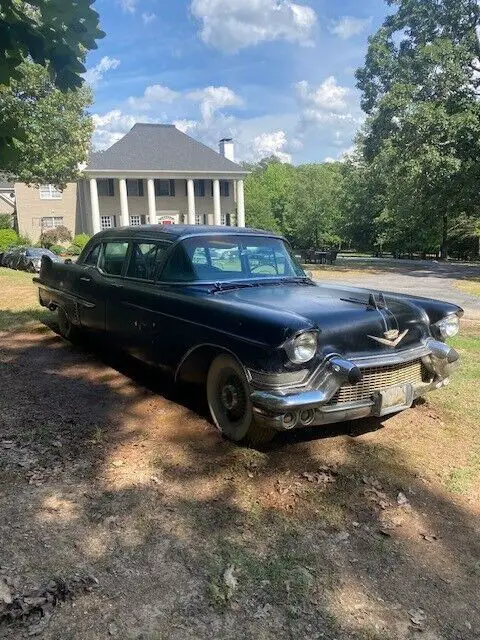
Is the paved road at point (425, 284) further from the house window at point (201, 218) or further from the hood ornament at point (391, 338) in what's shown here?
the house window at point (201, 218)

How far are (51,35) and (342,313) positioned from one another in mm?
2715

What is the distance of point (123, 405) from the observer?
200 inches

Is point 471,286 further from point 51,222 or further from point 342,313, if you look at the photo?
point 51,222

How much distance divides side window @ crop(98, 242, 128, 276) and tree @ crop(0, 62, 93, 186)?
14698 millimetres

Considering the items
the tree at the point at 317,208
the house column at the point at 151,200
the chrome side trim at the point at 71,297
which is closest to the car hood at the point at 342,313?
the chrome side trim at the point at 71,297

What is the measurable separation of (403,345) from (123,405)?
253cm

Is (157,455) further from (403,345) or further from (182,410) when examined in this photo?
(403,345)

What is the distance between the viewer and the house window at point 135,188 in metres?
44.3

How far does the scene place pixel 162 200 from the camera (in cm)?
4525

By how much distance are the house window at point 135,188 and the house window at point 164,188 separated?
1234 millimetres

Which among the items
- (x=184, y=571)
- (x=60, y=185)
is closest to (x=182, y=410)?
(x=184, y=571)

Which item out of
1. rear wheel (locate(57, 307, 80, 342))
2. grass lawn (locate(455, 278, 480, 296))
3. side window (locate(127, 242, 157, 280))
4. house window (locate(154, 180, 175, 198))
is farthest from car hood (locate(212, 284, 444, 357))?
house window (locate(154, 180, 175, 198))

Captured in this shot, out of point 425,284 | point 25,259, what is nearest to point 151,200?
point 25,259

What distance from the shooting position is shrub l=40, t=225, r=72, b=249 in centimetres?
4059
